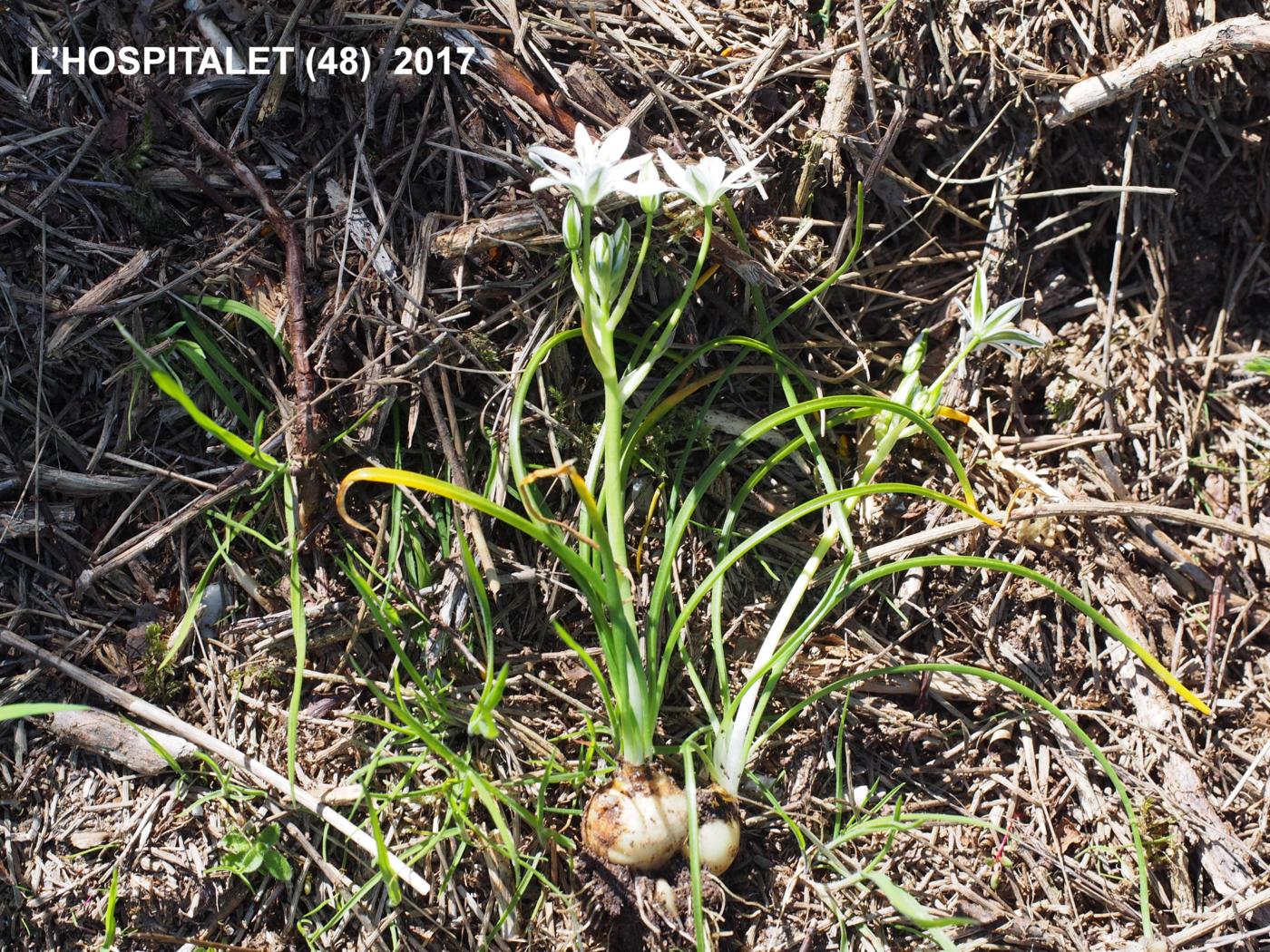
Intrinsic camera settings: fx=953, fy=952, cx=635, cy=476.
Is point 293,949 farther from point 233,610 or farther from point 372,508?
point 372,508

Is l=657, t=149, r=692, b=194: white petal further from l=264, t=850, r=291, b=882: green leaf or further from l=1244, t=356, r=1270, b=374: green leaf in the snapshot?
l=264, t=850, r=291, b=882: green leaf

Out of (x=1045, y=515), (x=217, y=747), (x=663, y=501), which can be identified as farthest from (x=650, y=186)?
(x=217, y=747)

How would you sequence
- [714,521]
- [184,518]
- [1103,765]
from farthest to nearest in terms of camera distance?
1. [714,521]
2. [184,518]
3. [1103,765]

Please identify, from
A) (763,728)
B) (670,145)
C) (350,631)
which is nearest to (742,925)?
(763,728)

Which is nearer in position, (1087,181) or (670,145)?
(670,145)

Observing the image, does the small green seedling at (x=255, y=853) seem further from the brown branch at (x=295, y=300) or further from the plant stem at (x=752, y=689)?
the plant stem at (x=752, y=689)

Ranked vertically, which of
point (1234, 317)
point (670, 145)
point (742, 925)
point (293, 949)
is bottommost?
point (293, 949)

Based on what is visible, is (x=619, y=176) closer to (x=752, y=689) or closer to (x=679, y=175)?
(x=679, y=175)

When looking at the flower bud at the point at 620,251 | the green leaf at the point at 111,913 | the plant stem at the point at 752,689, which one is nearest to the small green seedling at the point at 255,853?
the green leaf at the point at 111,913
